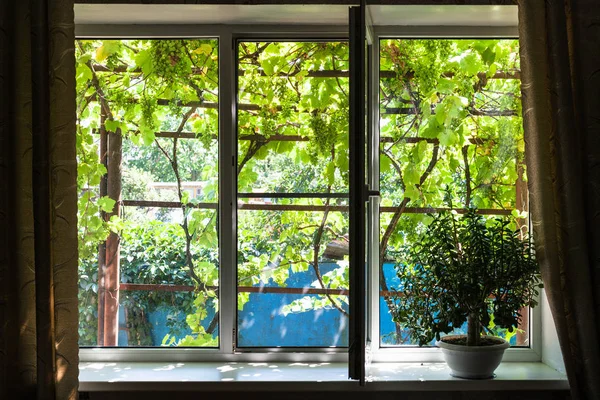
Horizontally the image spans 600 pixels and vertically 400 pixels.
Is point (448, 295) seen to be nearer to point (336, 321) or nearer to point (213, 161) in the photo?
point (336, 321)

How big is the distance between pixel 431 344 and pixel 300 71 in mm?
1271

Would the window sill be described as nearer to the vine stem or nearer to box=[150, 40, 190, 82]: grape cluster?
the vine stem

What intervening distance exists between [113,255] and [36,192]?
1.79ft

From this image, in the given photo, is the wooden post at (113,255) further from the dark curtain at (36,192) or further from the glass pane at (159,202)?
the dark curtain at (36,192)

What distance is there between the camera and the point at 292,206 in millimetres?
2834

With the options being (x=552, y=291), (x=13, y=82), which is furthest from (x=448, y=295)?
(x=13, y=82)

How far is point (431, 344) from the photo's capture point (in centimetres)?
287

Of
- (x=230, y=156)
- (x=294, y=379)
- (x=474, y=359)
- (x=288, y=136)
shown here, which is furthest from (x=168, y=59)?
(x=474, y=359)

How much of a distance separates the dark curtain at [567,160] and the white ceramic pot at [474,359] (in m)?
0.25

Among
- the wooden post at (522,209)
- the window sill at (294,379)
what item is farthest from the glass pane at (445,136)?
the window sill at (294,379)

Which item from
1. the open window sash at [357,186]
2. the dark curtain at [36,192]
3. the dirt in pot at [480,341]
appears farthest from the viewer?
the dirt in pot at [480,341]

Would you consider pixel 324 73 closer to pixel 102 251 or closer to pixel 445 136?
pixel 445 136

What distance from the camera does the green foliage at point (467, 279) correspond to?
8.32ft

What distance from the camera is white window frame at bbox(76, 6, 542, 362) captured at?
A: 2.82 meters
